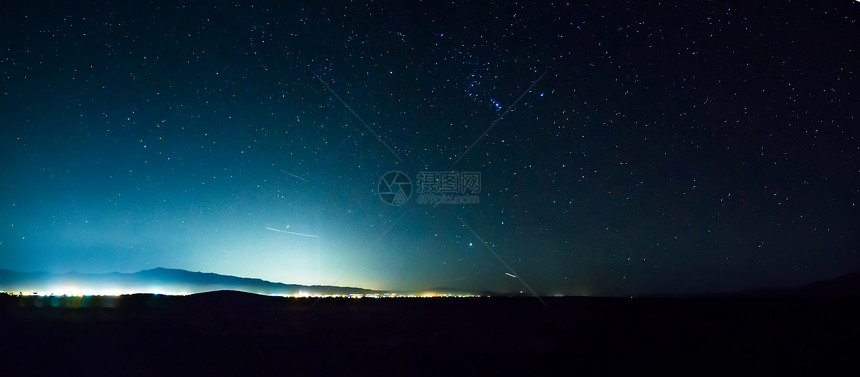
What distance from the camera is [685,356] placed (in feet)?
22.2

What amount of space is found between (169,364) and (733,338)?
8786 mm

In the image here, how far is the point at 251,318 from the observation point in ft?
30.5

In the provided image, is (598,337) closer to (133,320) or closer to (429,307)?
(429,307)

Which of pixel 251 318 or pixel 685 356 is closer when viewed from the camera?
pixel 685 356

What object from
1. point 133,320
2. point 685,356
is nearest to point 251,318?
point 133,320

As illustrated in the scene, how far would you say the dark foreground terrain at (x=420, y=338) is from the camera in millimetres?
6277

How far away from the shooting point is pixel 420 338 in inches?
307

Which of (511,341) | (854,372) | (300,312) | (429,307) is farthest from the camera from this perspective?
(429,307)

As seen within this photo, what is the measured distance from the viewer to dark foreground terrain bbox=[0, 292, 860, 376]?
6.28 meters

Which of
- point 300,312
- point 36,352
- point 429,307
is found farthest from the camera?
point 429,307

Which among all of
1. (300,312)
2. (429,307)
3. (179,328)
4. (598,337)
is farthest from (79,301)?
(598,337)

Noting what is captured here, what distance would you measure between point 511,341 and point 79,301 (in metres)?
10.2

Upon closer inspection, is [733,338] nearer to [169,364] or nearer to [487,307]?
[487,307]

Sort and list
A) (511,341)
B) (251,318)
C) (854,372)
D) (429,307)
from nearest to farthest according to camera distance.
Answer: (854,372)
(511,341)
(251,318)
(429,307)
